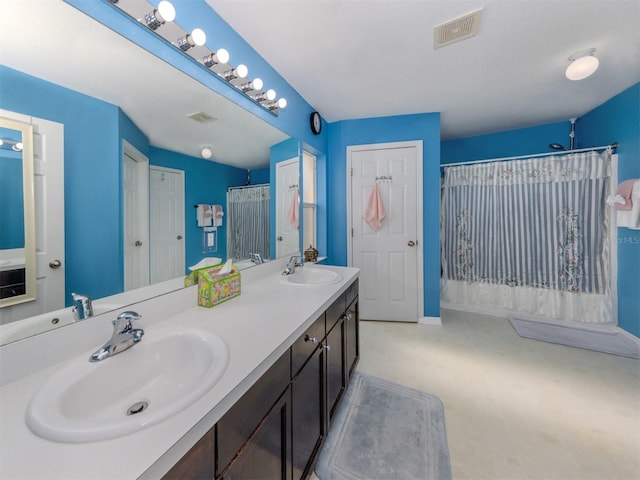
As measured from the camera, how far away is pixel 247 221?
5.10 ft

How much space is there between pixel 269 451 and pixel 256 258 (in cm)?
107

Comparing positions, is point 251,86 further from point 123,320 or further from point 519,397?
point 519,397

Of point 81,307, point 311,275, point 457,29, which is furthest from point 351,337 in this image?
point 457,29

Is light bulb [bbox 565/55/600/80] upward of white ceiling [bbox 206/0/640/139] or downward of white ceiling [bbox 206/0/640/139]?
downward

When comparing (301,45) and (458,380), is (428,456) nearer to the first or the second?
(458,380)

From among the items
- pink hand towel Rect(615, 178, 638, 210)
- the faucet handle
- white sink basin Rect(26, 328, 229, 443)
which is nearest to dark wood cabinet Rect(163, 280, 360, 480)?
white sink basin Rect(26, 328, 229, 443)

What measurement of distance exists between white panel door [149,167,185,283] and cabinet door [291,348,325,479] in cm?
71

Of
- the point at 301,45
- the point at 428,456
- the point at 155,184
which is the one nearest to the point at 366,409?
the point at 428,456

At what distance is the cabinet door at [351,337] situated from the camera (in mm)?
1623

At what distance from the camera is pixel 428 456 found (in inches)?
48.9

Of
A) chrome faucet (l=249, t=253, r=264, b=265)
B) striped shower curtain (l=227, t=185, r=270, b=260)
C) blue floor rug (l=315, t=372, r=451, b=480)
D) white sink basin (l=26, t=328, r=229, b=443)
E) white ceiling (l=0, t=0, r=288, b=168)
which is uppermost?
white ceiling (l=0, t=0, r=288, b=168)

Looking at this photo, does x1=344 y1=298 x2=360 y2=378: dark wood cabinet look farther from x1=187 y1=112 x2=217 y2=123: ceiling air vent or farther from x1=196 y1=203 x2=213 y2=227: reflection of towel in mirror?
x1=187 y1=112 x2=217 y2=123: ceiling air vent

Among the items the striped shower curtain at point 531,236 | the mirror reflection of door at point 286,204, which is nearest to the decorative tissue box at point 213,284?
the mirror reflection of door at point 286,204

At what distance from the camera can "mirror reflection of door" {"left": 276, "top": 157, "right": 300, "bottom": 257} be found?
191 centimetres
